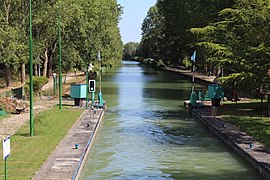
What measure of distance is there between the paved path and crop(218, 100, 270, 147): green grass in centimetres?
41

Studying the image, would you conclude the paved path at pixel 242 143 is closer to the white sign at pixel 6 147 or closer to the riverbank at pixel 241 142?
the riverbank at pixel 241 142

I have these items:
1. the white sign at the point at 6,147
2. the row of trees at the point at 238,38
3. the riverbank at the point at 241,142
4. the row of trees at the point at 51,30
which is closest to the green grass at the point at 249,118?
the riverbank at the point at 241,142

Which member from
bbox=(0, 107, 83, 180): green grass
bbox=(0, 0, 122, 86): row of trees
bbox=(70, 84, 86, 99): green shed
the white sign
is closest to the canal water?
bbox=(0, 107, 83, 180): green grass

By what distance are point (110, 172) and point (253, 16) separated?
38.5 feet

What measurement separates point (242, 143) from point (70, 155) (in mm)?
7546

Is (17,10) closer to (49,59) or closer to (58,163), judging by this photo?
(49,59)

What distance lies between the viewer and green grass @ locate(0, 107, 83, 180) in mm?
15631

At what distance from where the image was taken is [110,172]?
17.6 metres

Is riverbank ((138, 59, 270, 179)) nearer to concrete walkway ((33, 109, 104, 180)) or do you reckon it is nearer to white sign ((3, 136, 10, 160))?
concrete walkway ((33, 109, 104, 180))

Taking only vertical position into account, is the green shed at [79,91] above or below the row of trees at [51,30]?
below

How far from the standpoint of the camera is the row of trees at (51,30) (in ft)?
141

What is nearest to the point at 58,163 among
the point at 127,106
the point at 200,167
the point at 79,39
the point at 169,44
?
the point at 200,167

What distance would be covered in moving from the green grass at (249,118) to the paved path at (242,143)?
413 millimetres

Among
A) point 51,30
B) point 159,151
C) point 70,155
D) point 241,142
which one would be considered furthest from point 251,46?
point 51,30
